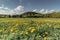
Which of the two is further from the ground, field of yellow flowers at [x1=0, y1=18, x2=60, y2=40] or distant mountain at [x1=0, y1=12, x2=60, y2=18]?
distant mountain at [x1=0, y1=12, x2=60, y2=18]

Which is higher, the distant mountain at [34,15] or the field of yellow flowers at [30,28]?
the distant mountain at [34,15]

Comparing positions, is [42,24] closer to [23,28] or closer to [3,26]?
A: [23,28]

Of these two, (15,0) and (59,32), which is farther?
(15,0)

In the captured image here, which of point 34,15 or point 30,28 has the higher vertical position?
point 34,15

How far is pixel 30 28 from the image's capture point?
5.54 feet

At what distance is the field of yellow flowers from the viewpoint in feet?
5.34

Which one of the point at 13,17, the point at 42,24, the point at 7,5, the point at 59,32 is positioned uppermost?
the point at 7,5

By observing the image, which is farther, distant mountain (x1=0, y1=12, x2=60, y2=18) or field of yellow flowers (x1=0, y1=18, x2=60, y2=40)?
distant mountain (x1=0, y1=12, x2=60, y2=18)

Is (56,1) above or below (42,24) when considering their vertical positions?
above

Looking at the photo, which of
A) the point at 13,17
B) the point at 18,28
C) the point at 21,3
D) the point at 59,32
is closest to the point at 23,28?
the point at 18,28

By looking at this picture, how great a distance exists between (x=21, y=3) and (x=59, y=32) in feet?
2.19

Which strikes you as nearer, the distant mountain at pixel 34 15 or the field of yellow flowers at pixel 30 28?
the field of yellow flowers at pixel 30 28

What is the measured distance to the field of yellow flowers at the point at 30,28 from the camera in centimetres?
163

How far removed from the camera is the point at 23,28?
173 cm
